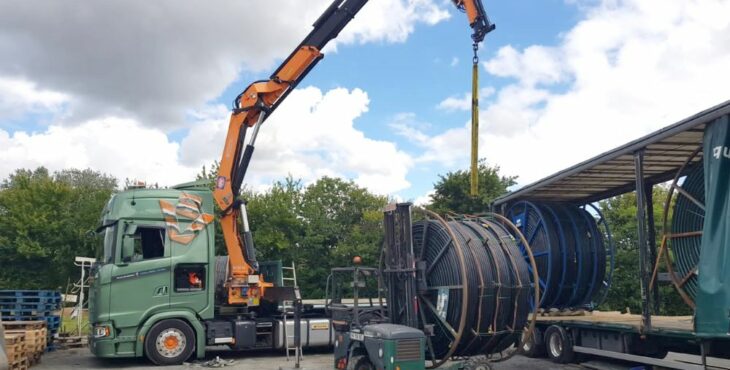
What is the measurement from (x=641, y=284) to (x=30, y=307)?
1351 cm

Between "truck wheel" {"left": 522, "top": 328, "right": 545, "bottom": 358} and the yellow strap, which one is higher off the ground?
the yellow strap

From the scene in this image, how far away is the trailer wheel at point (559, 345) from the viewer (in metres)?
12.9

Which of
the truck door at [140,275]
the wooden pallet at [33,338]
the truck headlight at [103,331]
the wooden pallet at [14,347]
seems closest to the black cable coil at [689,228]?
the truck door at [140,275]

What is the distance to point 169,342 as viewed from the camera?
13609mm

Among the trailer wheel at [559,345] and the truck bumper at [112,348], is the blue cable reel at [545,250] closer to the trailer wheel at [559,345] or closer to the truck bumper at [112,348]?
the trailer wheel at [559,345]

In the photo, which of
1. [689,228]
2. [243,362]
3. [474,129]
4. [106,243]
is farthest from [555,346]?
[106,243]

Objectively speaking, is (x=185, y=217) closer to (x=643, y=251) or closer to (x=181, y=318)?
(x=181, y=318)

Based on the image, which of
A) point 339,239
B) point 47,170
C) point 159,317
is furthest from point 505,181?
point 47,170

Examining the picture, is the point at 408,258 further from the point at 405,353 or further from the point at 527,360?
the point at 527,360

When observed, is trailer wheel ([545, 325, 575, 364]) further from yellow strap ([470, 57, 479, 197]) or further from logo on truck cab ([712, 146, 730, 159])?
logo on truck cab ([712, 146, 730, 159])

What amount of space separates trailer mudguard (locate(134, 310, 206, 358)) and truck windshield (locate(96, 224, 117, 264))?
157 cm

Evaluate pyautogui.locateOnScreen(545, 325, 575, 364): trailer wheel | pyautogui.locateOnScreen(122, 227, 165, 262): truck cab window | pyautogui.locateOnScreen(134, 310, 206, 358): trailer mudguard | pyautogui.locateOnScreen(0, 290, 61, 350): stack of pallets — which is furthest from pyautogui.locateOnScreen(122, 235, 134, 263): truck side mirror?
pyautogui.locateOnScreen(545, 325, 575, 364): trailer wheel

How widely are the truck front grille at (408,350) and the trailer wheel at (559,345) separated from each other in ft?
15.6

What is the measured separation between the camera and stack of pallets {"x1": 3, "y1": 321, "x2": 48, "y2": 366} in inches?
496
